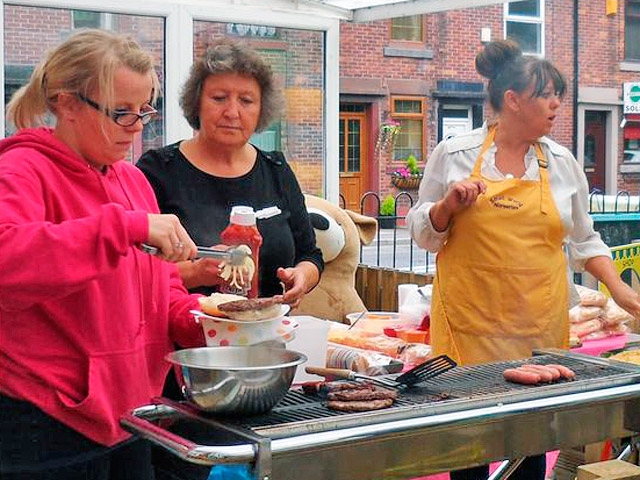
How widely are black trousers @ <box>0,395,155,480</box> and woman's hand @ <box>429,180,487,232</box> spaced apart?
4.47 feet

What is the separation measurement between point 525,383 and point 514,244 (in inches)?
33.9

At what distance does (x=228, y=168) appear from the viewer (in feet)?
9.04

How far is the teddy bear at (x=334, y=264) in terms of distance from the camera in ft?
16.3

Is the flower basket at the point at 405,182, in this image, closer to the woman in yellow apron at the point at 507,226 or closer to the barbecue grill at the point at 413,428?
the woman in yellow apron at the point at 507,226

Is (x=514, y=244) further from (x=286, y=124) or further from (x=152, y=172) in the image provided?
(x=286, y=124)

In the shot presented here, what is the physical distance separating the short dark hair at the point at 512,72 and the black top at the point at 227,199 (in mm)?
758

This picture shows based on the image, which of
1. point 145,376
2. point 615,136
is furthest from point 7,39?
point 615,136

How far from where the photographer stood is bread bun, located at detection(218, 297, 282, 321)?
207cm

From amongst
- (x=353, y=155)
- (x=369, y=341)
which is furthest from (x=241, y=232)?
(x=353, y=155)

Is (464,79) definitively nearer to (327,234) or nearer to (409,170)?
(409,170)

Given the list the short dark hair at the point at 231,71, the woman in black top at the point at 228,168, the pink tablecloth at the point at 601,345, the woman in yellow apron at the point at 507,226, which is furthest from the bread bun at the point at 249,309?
the pink tablecloth at the point at 601,345

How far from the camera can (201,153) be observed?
2760 millimetres

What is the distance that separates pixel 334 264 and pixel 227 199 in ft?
7.97

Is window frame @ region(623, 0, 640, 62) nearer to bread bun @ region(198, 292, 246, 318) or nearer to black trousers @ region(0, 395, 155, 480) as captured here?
bread bun @ region(198, 292, 246, 318)
